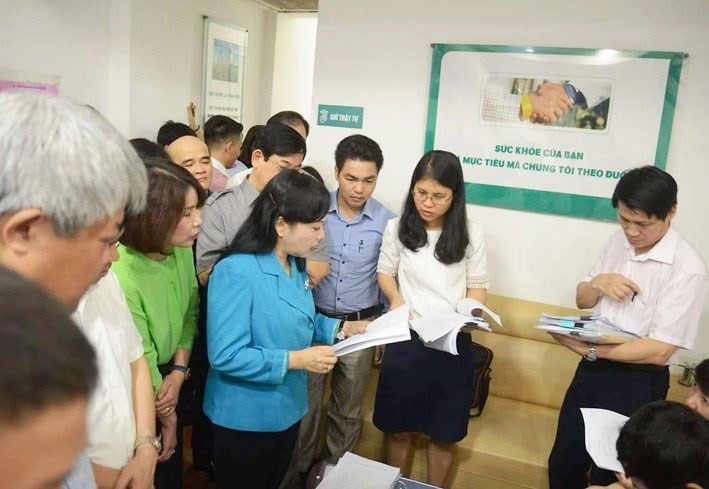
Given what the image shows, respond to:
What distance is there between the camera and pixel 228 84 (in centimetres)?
461

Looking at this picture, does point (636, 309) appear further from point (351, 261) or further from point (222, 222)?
point (222, 222)

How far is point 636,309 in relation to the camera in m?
1.94

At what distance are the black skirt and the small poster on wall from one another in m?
2.26

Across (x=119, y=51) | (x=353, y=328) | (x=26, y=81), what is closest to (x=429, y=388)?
(x=353, y=328)

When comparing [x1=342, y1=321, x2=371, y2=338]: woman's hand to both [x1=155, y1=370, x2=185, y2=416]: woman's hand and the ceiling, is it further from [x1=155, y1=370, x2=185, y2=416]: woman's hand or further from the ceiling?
the ceiling

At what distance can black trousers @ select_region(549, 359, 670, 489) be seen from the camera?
1.92 m

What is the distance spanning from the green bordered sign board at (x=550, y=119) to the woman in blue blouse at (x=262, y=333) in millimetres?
1625

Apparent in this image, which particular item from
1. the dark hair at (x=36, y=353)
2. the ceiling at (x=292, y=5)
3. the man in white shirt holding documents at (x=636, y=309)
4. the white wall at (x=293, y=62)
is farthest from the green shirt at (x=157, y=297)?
the white wall at (x=293, y=62)

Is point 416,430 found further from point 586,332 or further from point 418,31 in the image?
point 418,31

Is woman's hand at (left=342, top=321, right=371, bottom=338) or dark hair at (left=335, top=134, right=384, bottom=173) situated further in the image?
dark hair at (left=335, top=134, right=384, bottom=173)

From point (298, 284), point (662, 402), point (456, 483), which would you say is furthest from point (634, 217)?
point (456, 483)

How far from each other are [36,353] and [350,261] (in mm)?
2066

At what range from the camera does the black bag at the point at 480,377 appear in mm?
2727

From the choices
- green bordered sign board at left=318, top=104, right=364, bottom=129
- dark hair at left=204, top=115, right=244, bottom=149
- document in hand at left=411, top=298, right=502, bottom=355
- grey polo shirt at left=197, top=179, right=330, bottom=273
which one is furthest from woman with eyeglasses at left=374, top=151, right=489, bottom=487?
dark hair at left=204, top=115, right=244, bottom=149
